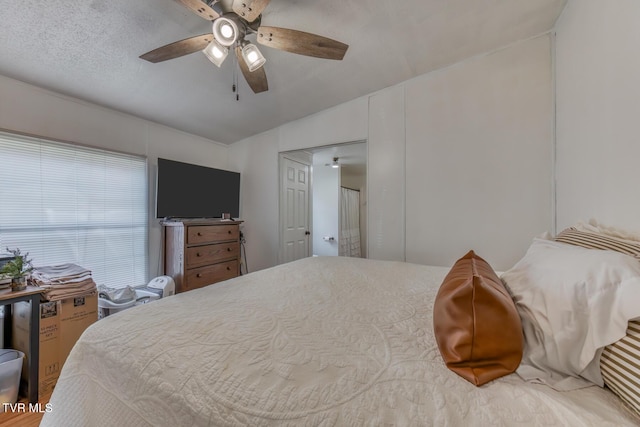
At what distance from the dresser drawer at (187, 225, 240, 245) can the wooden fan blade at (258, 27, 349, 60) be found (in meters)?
2.09

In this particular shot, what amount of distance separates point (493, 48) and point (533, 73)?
0.41 m

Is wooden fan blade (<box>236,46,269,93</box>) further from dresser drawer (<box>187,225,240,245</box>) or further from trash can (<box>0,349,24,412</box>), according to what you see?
trash can (<box>0,349,24,412</box>)

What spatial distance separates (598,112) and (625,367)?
61.1 inches

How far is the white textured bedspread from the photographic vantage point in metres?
0.57

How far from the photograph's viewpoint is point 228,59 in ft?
6.89

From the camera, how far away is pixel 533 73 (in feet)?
7.23

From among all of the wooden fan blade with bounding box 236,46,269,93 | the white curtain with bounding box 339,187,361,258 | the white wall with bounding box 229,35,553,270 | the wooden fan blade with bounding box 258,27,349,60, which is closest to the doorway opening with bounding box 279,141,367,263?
the white curtain with bounding box 339,187,361,258

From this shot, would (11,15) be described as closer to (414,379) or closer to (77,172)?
(77,172)

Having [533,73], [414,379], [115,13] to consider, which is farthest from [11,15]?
[533,73]

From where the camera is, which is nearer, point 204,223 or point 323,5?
point 323,5

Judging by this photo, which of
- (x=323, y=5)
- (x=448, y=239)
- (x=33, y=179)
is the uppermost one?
(x=323, y=5)

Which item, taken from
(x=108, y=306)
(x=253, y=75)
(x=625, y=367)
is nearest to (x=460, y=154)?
(x=253, y=75)

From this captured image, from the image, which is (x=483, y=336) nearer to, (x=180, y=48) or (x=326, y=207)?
(x=180, y=48)

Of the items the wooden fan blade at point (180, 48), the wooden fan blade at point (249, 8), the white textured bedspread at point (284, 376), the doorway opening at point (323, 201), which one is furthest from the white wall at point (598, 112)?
the wooden fan blade at point (180, 48)
